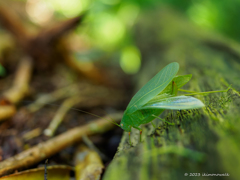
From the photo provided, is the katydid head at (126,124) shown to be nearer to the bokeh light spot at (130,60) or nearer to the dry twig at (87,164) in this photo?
the dry twig at (87,164)

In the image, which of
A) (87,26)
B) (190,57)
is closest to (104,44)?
(87,26)

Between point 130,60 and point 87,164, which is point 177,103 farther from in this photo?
point 130,60

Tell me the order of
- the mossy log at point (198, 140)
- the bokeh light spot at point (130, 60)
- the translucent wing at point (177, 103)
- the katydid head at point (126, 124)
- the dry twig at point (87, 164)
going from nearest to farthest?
the mossy log at point (198, 140)
the translucent wing at point (177, 103)
the dry twig at point (87, 164)
the katydid head at point (126, 124)
the bokeh light spot at point (130, 60)

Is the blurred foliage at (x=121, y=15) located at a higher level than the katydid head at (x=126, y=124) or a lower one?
higher

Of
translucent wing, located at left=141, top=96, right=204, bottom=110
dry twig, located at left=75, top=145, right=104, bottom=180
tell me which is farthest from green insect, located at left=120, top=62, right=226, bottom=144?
dry twig, located at left=75, top=145, right=104, bottom=180

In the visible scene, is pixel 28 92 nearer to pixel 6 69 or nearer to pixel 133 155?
pixel 6 69

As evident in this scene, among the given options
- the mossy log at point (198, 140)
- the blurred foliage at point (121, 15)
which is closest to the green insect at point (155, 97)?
the mossy log at point (198, 140)
